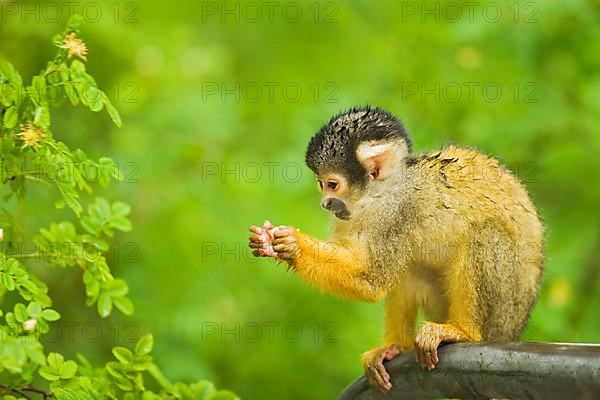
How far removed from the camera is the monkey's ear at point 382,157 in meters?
3.08

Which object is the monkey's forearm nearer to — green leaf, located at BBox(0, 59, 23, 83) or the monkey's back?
the monkey's back

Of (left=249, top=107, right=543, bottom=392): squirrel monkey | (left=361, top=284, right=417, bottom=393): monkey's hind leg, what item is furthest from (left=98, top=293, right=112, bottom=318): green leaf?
(left=361, top=284, right=417, bottom=393): monkey's hind leg

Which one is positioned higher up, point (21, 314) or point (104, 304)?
point (104, 304)

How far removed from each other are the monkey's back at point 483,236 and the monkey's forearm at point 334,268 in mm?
229

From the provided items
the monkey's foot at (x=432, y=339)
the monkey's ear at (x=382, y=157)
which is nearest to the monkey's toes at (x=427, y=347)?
the monkey's foot at (x=432, y=339)

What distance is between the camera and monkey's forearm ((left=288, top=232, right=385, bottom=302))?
119 inches

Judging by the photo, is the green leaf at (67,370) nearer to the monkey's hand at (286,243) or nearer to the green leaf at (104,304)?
the green leaf at (104,304)

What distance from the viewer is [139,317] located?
201 inches

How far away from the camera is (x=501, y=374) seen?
2268 millimetres

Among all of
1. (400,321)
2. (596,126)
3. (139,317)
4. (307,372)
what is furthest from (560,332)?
(139,317)

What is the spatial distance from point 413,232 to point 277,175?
2.24 meters

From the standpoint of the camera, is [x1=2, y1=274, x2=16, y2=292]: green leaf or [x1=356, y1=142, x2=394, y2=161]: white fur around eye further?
[x1=356, y1=142, x2=394, y2=161]: white fur around eye

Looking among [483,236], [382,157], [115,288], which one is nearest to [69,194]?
[115,288]

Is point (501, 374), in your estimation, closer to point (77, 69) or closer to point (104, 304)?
point (104, 304)
